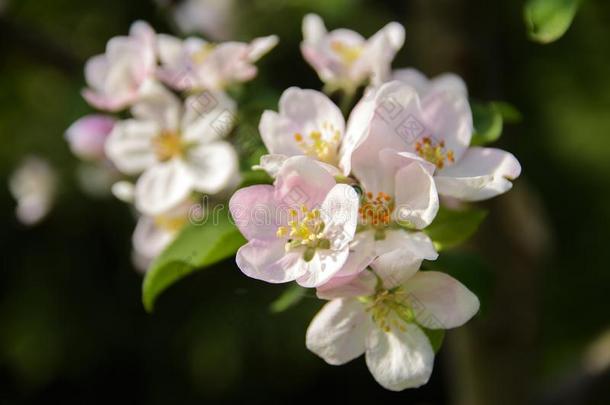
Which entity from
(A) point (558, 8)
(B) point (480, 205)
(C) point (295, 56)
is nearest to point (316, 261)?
(A) point (558, 8)

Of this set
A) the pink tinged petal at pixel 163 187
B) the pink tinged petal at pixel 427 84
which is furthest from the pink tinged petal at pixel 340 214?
the pink tinged petal at pixel 163 187

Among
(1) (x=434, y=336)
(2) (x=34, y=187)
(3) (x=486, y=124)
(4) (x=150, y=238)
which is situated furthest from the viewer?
(2) (x=34, y=187)

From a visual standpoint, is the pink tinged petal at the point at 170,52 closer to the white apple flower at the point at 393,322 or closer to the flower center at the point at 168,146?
the flower center at the point at 168,146

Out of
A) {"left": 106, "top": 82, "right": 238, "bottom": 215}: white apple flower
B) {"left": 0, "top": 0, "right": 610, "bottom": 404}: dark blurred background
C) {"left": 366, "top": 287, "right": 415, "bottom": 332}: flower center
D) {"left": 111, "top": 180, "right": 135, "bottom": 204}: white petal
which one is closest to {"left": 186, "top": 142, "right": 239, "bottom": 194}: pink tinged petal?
{"left": 106, "top": 82, "right": 238, "bottom": 215}: white apple flower

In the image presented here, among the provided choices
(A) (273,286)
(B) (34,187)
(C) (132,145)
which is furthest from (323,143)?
(A) (273,286)

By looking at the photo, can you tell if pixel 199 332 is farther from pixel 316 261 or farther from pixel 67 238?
pixel 316 261

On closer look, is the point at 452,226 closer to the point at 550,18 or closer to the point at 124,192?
the point at 550,18

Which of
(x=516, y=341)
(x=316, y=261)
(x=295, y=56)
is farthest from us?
(x=295, y=56)
